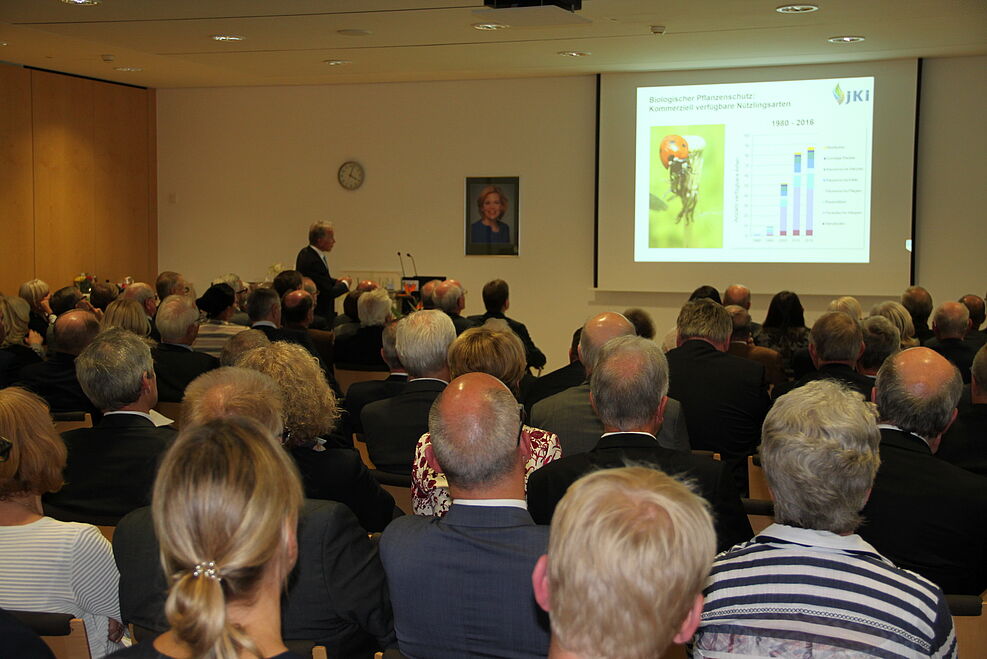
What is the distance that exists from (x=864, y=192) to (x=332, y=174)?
619 cm

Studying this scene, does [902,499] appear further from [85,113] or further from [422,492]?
[85,113]

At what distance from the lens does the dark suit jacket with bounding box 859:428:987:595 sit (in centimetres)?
260

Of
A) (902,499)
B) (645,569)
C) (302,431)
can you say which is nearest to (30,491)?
(302,431)

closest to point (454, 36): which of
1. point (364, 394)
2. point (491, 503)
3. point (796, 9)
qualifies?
point (796, 9)

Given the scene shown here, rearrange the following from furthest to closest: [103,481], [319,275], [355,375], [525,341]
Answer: [319,275] < [525,341] < [355,375] < [103,481]

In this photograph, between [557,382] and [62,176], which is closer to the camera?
[557,382]

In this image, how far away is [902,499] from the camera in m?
2.63

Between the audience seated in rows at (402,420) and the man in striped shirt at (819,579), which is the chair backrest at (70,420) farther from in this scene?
the man in striped shirt at (819,579)

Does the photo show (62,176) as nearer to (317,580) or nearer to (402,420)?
(402,420)

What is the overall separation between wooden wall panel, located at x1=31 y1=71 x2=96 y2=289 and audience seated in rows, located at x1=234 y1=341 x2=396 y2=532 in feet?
30.6

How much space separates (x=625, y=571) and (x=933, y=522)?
1.66 m

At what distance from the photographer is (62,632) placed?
208 cm

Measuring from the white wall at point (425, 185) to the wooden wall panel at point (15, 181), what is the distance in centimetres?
202

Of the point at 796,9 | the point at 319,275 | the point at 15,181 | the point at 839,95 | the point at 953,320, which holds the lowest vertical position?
the point at 953,320
